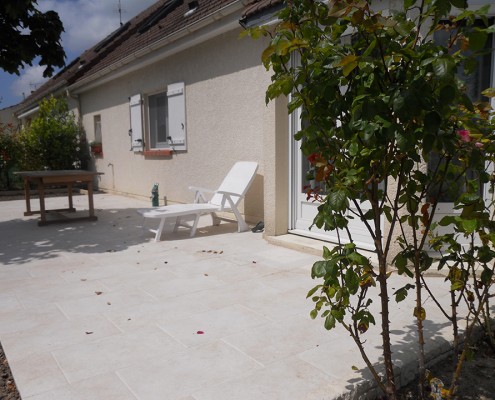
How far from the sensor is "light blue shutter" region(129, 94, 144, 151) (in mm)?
9922

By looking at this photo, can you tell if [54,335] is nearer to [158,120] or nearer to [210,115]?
[210,115]

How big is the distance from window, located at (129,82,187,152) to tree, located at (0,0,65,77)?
6.96 feet

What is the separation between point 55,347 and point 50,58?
19.7ft

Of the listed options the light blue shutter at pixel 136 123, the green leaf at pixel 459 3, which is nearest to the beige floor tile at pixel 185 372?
the green leaf at pixel 459 3

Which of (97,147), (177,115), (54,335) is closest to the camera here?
(54,335)

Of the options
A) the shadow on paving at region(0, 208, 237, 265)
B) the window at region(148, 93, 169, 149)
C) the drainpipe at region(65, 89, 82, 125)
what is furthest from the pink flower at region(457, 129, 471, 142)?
the drainpipe at region(65, 89, 82, 125)

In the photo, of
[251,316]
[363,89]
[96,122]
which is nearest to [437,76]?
[363,89]

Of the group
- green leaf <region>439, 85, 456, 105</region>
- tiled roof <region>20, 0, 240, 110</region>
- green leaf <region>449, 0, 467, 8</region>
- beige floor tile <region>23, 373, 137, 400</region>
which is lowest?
→ beige floor tile <region>23, 373, 137, 400</region>

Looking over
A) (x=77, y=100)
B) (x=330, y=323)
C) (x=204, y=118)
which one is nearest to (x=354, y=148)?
(x=330, y=323)

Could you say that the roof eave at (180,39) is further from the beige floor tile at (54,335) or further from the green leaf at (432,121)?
the green leaf at (432,121)

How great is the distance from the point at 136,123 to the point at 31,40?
328cm

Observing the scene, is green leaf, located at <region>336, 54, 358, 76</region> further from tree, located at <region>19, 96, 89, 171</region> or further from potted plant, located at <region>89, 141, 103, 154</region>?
tree, located at <region>19, 96, 89, 171</region>

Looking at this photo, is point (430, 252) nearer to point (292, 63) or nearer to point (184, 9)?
point (292, 63)

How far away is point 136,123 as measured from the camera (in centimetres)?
1014
